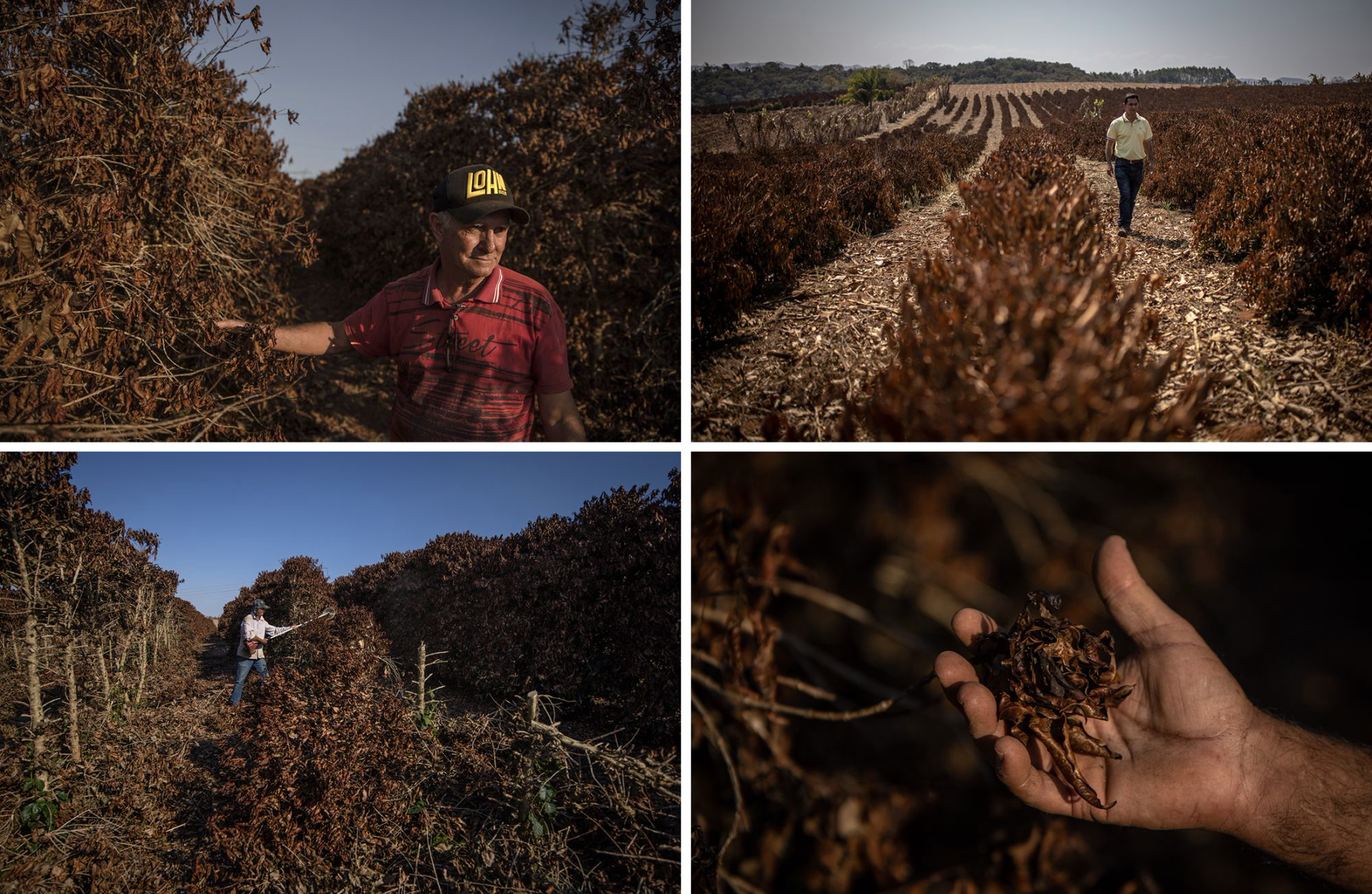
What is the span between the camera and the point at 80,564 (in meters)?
1.69

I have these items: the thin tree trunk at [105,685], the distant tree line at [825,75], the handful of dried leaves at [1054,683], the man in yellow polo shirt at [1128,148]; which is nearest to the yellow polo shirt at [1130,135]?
the man in yellow polo shirt at [1128,148]

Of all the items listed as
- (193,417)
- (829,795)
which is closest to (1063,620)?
(829,795)

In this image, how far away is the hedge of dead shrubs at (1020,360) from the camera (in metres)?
1.32

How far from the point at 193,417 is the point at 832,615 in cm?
210

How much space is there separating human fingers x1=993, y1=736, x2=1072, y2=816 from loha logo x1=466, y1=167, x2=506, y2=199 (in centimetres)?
189

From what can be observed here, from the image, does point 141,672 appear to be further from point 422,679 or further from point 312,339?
point 312,339

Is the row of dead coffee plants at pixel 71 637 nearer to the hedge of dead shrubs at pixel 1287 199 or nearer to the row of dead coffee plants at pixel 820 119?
the row of dead coffee plants at pixel 820 119

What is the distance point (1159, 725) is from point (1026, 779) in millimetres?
474

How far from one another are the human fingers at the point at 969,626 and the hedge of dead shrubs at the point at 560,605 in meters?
0.71

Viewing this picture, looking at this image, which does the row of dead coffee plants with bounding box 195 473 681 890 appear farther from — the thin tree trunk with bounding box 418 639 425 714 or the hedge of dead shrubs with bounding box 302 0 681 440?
the hedge of dead shrubs with bounding box 302 0 681 440

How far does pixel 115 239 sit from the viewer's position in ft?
6.02

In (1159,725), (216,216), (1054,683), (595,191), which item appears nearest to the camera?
(1054,683)

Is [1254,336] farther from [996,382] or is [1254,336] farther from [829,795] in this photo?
[829,795]

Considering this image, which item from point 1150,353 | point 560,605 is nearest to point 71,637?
point 560,605
